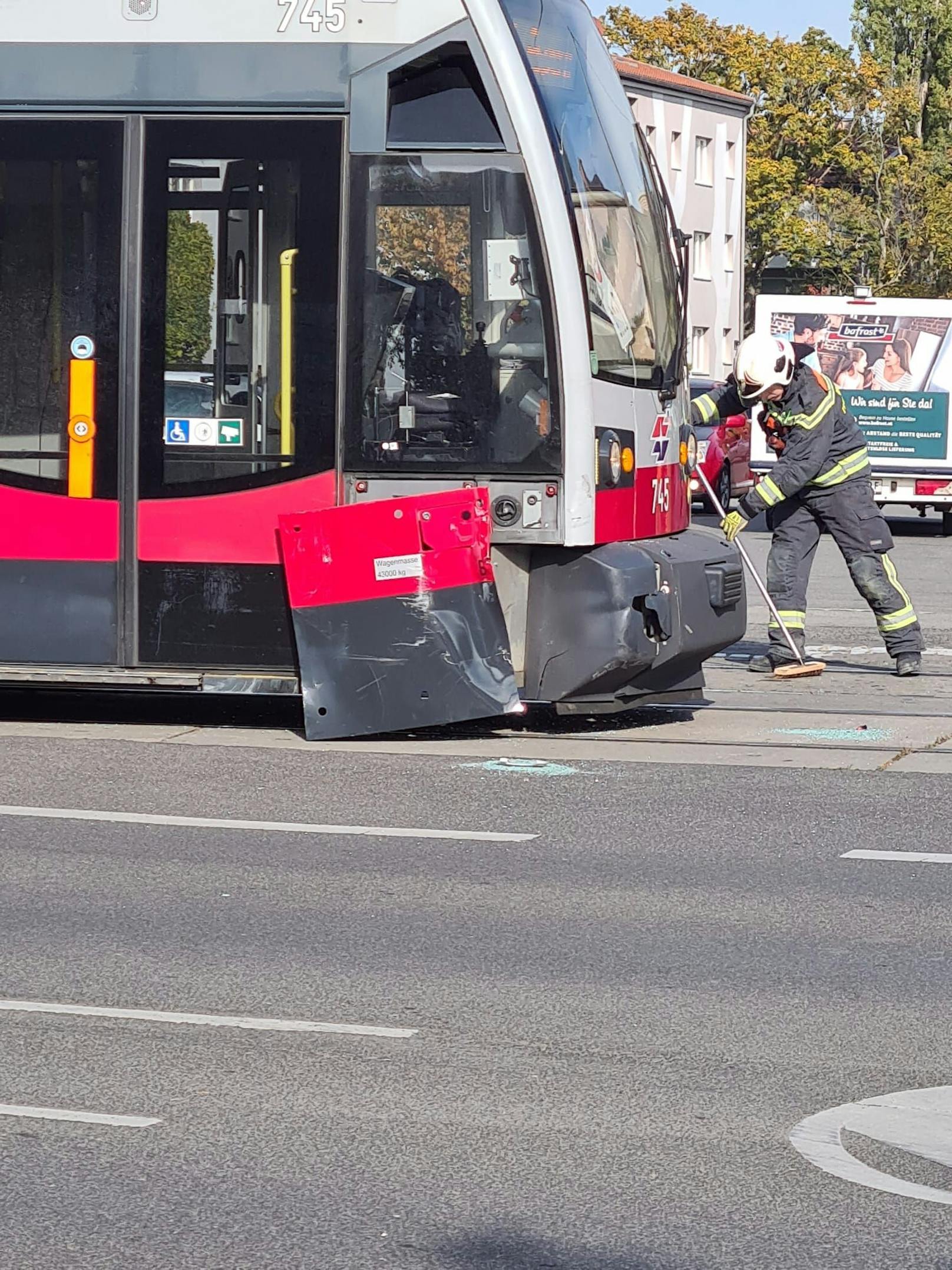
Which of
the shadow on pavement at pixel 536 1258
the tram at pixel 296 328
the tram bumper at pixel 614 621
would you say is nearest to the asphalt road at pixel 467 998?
the shadow on pavement at pixel 536 1258

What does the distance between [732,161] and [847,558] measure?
48822mm

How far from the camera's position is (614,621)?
8.90 meters

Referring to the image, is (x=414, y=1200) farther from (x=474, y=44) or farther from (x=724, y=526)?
(x=724, y=526)

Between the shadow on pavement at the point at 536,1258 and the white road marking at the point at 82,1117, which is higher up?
the shadow on pavement at the point at 536,1258

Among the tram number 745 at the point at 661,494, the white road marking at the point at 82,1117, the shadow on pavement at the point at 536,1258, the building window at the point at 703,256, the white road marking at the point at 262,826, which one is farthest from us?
the building window at the point at 703,256

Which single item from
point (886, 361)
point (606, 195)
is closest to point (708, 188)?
point (886, 361)

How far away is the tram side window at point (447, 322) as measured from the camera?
8.69m

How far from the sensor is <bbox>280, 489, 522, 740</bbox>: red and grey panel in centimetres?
886

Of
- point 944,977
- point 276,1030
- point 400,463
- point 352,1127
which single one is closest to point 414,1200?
point 352,1127

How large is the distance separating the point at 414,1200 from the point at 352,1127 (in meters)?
0.43

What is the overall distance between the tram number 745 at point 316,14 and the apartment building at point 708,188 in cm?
4601

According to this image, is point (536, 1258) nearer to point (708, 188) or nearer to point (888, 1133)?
point (888, 1133)

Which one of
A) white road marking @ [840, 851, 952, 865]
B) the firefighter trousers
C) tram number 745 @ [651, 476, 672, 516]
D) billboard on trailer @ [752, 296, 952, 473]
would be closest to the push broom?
the firefighter trousers

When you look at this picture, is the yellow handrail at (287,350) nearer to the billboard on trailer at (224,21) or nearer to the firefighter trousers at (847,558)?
the billboard on trailer at (224,21)
